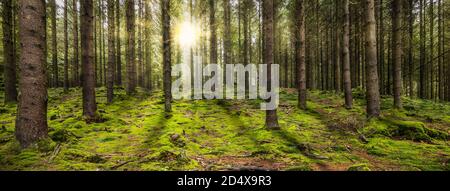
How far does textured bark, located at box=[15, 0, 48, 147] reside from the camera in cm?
542

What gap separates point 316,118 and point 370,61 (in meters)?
3.11

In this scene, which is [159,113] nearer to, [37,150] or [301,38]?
[37,150]

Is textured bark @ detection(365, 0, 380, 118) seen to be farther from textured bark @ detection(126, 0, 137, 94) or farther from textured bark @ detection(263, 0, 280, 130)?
textured bark @ detection(126, 0, 137, 94)

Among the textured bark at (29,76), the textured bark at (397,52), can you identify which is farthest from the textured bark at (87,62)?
the textured bark at (397,52)

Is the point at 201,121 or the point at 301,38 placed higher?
the point at 301,38

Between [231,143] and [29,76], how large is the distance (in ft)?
16.5

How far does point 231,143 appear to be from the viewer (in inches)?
292

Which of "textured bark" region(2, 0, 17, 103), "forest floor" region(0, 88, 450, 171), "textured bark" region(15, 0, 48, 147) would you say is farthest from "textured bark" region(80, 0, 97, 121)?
"textured bark" region(2, 0, 17, 103)

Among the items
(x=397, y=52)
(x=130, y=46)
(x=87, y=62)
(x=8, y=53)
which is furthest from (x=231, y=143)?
(x=8, y=53)

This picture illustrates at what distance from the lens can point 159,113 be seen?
11.5 m
